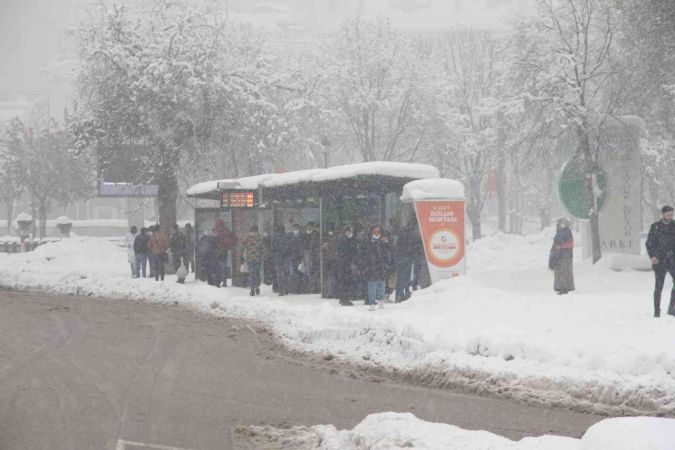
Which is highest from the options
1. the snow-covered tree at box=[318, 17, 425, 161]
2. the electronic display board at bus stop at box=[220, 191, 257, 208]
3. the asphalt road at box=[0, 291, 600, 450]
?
the snow-covered tree at box=[318, 17, 425, 161]

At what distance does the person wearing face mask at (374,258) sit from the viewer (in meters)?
19.3

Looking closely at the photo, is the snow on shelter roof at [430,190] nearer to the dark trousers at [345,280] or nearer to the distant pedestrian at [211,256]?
the dark trousers at [345,280]

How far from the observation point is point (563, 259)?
1984 cm

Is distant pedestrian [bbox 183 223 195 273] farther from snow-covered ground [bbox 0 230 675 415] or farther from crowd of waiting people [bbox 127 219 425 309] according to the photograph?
snow-covered ground [bbox 0 230 675 415]

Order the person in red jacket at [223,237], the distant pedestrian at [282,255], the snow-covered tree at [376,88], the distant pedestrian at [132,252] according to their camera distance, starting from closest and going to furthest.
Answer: the distant pedestrian at [282,255] → the person in red jacket at [223,237] → the distant pedestrian at [132,252] → the snow-covered tree at [376,88]

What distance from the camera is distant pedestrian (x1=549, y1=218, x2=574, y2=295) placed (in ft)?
63.9

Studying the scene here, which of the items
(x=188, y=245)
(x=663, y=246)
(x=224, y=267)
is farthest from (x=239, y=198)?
(x=663, y=246)

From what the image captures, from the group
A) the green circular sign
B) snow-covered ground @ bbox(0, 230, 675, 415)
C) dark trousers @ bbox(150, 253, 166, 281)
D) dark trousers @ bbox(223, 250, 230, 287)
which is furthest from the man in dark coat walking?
dark trousers @ bbox(150, 253, 166, 281)

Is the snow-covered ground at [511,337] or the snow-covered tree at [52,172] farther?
the snow-covered tree at [52,172]

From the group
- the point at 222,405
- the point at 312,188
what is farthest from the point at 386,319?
the point at 312,188

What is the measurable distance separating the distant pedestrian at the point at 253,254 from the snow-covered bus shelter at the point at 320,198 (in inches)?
37.5

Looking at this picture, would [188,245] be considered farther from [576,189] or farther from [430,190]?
[430,190]

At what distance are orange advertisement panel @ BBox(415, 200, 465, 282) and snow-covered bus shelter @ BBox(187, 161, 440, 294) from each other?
2.81 feet

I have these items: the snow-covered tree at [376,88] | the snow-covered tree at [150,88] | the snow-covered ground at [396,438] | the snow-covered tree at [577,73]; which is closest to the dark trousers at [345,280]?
the snow-covered tree at [577,73]
